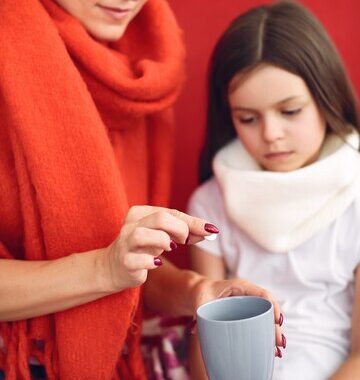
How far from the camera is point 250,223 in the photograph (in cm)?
112

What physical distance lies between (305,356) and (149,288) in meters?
0.31

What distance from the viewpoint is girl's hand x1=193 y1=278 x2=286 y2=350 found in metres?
0.86

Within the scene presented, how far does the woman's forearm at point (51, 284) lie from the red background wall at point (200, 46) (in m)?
0.55

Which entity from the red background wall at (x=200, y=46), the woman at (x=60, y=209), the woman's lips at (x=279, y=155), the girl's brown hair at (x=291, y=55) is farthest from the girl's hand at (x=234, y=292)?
the red background wall at (x=200, y=46)

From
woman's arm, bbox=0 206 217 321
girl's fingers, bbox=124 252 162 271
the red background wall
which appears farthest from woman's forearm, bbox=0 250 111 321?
the red background wall

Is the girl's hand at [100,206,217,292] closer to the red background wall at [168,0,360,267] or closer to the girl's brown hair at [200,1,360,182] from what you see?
the girl's brown hair at [200,1,360,182]

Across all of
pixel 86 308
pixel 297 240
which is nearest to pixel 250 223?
pixel 297 240

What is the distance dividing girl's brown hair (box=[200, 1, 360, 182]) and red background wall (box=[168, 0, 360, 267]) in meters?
0.23

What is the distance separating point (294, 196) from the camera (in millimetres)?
1099

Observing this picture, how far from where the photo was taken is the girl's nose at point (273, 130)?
108cm

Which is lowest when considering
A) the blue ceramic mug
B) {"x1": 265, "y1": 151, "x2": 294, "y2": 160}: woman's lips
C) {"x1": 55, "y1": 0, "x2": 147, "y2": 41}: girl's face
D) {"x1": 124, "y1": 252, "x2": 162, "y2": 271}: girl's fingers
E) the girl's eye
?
Answer: the blue ceramic mug

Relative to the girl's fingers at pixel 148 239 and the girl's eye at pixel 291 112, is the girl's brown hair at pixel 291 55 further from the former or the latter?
the girl's fingers at pixel 148 239

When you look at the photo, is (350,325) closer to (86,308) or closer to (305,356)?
(305,356)

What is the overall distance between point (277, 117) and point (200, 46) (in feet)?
1.34
